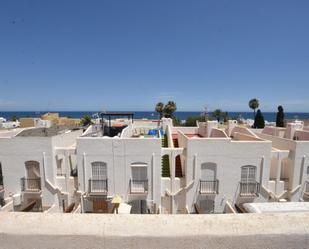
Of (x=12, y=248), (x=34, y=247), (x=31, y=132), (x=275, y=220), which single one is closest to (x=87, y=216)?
(x=34, y=247)

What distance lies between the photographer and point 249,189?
14.9 meters

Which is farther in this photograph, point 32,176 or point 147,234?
point 32,176

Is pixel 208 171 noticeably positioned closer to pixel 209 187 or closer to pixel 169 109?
pixel 209 187

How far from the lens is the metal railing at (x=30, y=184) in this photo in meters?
15.0

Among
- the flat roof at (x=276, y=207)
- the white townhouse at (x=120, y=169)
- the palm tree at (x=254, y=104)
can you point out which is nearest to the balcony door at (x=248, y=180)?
the white townhouse at (x=120, y=169)

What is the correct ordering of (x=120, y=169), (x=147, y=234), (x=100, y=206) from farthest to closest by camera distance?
1. (x=100, y=206)
2. (x=120, y=169)
3. (x=147, y=234)

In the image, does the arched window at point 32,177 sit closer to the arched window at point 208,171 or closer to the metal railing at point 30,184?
the metal railing at point 30,184

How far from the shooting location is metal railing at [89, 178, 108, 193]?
14.5m

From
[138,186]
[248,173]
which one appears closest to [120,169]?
[138,186]

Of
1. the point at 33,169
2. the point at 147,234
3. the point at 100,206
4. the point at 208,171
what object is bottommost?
the point at 100,206

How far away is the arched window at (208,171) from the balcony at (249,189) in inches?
88.1

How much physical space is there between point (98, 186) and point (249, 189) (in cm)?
1166

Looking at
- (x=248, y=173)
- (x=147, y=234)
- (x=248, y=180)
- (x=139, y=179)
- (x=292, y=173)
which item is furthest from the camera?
(x=292, y=173)

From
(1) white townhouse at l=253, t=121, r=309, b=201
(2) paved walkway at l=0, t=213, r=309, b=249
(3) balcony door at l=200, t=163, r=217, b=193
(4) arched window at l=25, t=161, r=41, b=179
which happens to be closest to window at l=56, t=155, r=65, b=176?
(4) arched window at l=25, t=161, r=41, b=179
